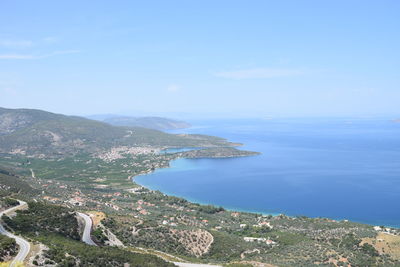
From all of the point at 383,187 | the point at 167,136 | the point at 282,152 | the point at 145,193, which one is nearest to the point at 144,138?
the point at 167,136

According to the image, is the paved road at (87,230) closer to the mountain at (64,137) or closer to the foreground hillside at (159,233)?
the foreground hillside at (159,233)

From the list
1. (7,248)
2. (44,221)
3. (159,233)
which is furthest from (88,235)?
(7,248)

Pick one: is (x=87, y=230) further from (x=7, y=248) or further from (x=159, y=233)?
(x=7, y=248)

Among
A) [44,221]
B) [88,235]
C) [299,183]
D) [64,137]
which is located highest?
[64,137]

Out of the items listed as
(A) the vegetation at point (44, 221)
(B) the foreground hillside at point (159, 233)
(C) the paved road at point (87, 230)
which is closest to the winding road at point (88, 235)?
(C) the paved road at point (87, 230)

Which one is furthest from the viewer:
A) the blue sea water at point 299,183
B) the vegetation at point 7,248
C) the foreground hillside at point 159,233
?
the blue sea water at point 299,183

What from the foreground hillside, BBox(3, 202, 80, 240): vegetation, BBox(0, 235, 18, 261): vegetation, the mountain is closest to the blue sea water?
the foreground hillside

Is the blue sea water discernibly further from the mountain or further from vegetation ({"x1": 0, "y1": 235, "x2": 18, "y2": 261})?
vegetation ({"x1": 0, "y1": 235, "x2": 18, "y2": 261})

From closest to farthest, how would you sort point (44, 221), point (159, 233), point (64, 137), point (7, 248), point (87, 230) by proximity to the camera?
point (7, 248) → point (44, 221) → point (87, 230) → point (159, 233) → point (64, 137)
